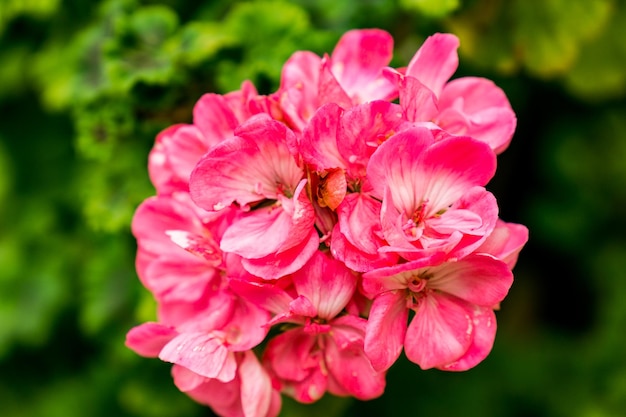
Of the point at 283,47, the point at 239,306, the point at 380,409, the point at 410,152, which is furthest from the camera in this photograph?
the point at 380,409

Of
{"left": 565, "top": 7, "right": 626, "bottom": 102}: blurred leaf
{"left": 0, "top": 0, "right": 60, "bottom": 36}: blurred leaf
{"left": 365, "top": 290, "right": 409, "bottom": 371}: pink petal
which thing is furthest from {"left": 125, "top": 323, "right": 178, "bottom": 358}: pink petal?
{"left": 565, "top": 7, "right": 626, "bottom": 102}: blurred leaf

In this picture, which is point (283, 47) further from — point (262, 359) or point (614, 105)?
point (614, 105)

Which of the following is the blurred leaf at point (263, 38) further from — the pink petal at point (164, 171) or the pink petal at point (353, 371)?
the pink petal at point (353, 371)

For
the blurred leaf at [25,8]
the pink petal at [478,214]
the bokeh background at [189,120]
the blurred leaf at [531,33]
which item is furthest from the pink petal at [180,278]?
the blurred leaf at [25,8]

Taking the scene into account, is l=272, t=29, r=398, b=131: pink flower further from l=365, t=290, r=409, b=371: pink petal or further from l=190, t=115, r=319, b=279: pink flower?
l=365, t=290, r=409, b=371: pink petal

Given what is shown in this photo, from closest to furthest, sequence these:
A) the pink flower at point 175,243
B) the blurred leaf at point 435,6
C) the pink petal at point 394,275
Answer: the pink petal at point 394,275 < the pink flower at point 175,243 < the blurred leaf at point 435,6

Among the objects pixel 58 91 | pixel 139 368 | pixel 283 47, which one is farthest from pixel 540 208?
pixel 58 91
